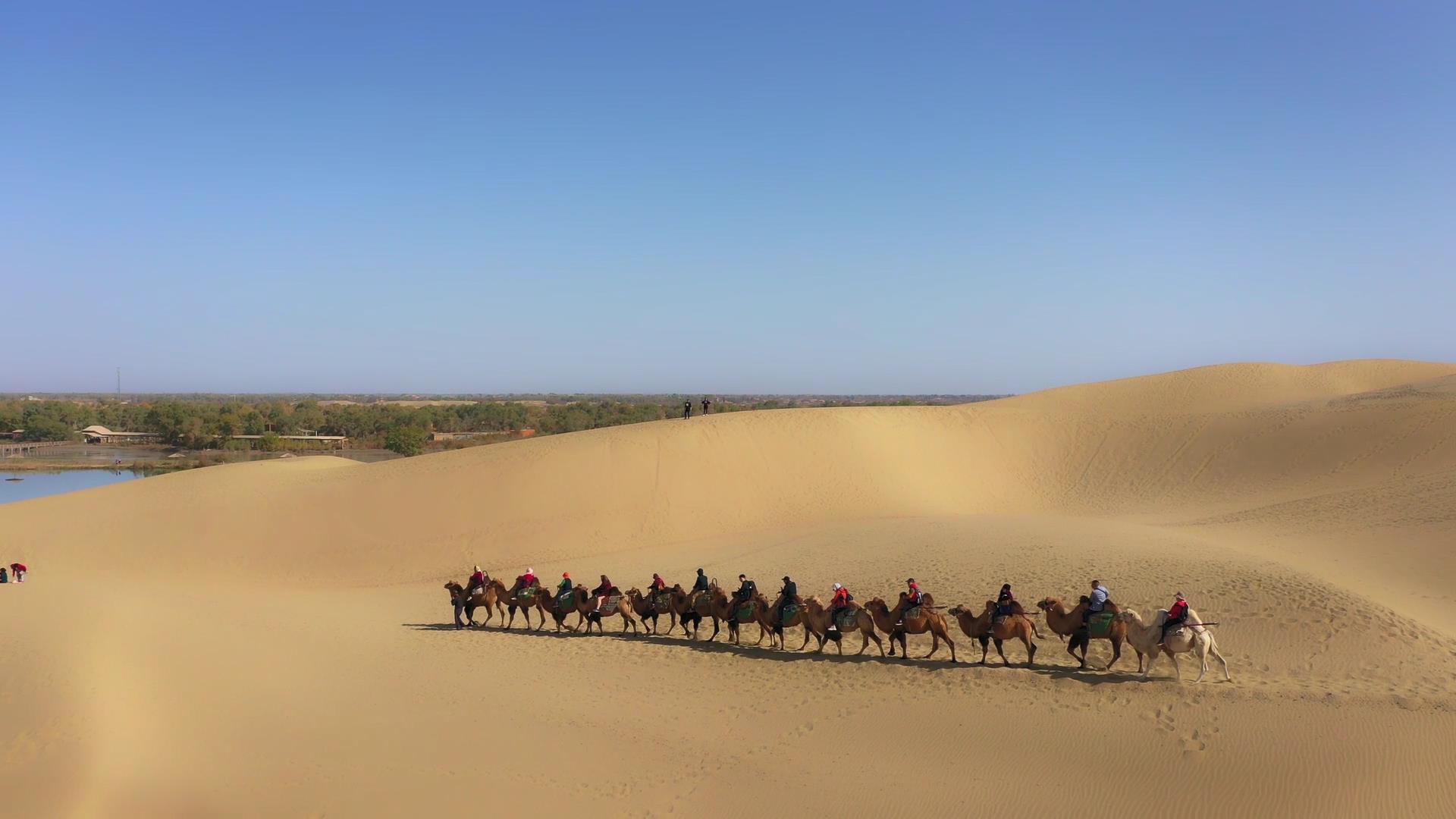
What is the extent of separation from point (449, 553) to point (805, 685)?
60.7 feet

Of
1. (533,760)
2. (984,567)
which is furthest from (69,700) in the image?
(984,567)

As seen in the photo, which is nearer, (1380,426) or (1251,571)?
(1251,571)

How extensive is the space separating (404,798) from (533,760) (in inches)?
62.6

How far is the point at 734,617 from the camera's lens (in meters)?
16.0

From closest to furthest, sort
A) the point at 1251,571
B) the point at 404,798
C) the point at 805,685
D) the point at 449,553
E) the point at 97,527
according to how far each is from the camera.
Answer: the point at 404,798, the point at 805,685, the point at 1251,571, the point at 449,553, the point at 97,527

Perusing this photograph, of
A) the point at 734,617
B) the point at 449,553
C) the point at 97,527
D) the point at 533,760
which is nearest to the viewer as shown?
the point at 533,760

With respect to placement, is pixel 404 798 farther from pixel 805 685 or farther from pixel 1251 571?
pixel 1251 571

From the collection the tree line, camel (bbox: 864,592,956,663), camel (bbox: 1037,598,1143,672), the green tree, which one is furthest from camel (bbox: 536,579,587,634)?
the tree line

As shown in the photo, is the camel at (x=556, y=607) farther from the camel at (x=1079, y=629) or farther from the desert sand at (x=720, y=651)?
the camel at (x=1079, y=629)

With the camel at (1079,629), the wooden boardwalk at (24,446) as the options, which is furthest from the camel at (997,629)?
the wooden boardwalk at (24,446)

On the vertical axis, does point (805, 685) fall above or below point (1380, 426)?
below

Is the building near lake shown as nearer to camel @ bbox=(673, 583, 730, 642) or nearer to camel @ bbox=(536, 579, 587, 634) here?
camel @ bbox=(536, 579, 587, 634)

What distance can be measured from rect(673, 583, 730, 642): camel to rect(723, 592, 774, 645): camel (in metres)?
0.14

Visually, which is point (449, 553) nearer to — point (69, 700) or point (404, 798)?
point (69, 700)
